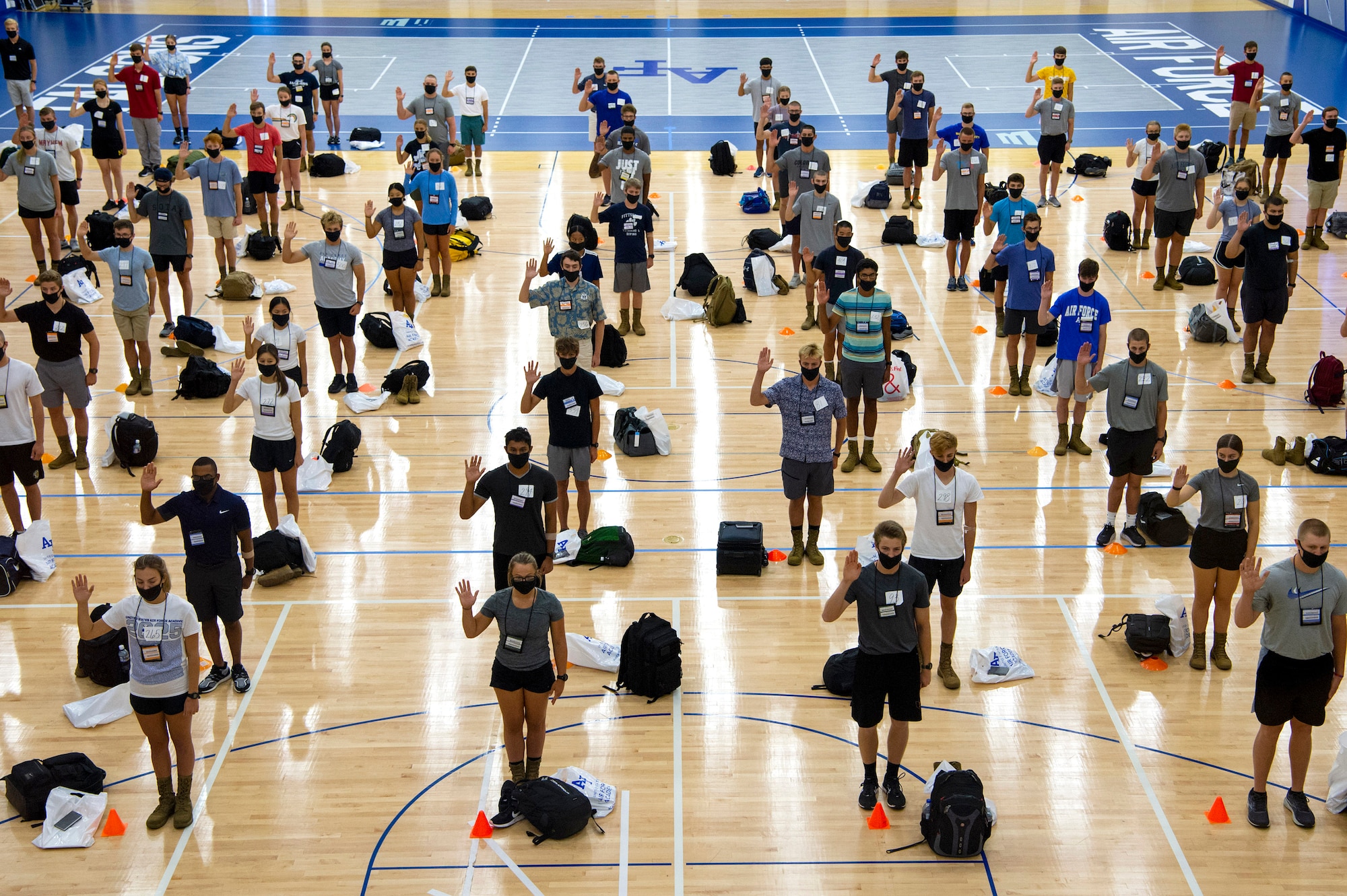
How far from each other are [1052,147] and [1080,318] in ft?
33.2

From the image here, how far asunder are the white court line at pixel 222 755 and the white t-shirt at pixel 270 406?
1.69 metres

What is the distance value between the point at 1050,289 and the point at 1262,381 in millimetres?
3517

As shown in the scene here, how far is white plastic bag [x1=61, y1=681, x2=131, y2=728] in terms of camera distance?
34.2ft

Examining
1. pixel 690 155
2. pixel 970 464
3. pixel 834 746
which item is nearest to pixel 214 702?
pixel 834 746

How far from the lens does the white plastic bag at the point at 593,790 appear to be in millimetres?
9453

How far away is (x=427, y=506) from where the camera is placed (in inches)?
548

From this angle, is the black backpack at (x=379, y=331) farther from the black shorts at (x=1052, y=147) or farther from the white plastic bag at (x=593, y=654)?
the black shorts at (x=1052, y=147)

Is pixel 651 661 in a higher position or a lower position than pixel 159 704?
lower

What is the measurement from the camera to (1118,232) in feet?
70.1

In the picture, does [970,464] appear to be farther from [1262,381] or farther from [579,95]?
[579,95]

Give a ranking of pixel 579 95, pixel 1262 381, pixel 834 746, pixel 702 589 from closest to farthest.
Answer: pixel 834 746 < pixel 702 589 < pixel 1262 381 < pixel 579 95

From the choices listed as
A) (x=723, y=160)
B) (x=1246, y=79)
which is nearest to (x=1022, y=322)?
(x=723, y=160)

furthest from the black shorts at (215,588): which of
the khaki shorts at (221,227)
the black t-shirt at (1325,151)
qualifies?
the black t-shirt at (1325,151)

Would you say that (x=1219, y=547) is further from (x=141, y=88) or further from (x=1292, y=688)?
(x=141, y=88)
